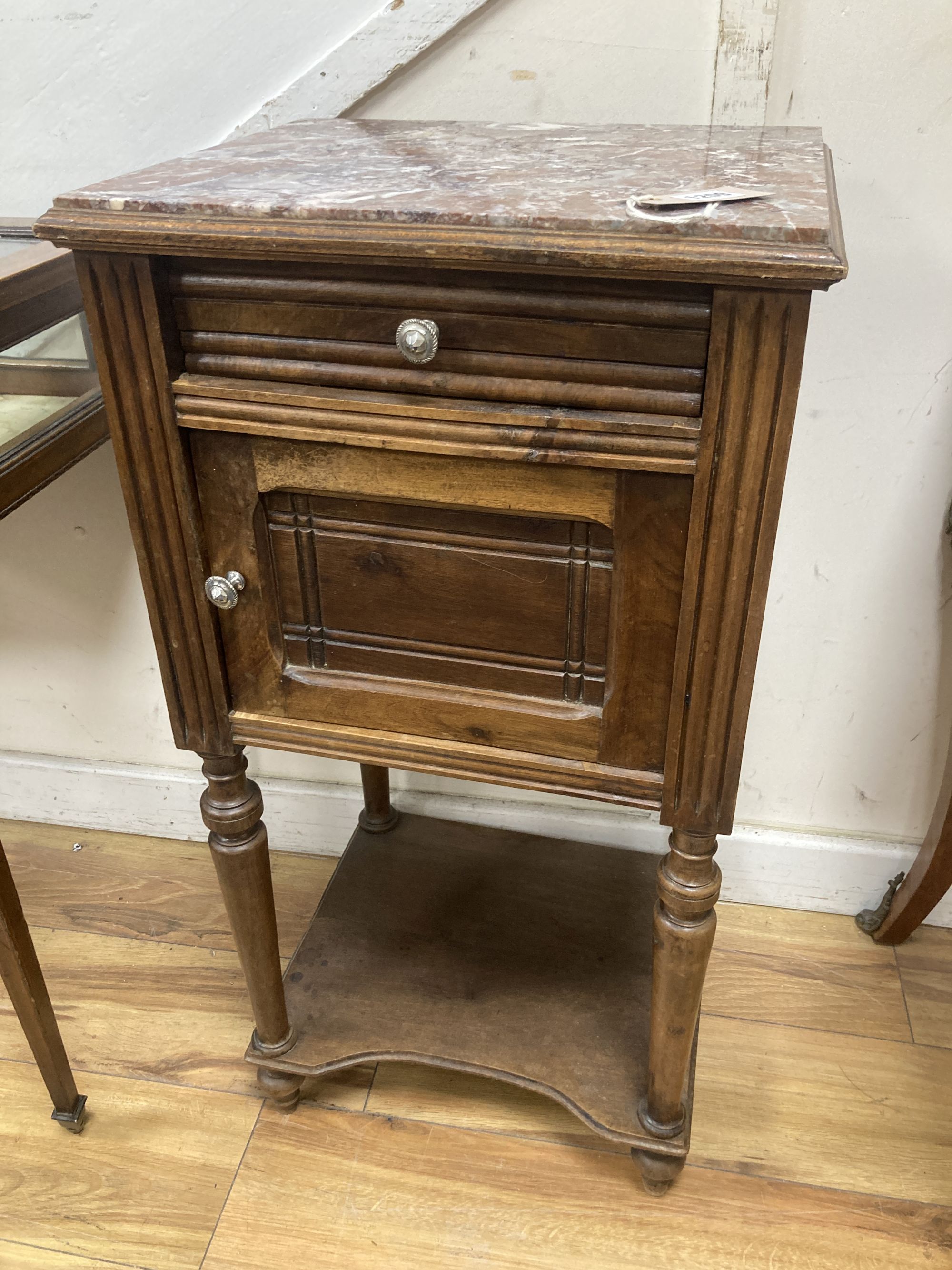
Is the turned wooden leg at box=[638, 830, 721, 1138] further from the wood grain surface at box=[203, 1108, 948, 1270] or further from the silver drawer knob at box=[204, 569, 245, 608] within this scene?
the silver drawer knob at box=[204, 569, 245, 608]

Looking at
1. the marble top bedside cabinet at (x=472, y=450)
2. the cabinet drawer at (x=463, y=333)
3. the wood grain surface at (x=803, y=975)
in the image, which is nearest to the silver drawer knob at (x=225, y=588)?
the marble top bedside cabinet at (x=472, y=450)

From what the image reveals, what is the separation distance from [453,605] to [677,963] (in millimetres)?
404

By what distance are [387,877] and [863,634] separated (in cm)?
72

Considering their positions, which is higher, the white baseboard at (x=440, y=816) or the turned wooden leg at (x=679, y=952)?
the turned wooden leg at (x=679, y=952)

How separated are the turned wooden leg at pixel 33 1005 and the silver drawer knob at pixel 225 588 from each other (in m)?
0.39

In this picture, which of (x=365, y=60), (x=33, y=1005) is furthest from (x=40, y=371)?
(x=33, y=1005)

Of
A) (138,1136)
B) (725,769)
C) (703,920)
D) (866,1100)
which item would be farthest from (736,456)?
(138,1136)

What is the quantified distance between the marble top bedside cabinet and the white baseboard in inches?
19.2

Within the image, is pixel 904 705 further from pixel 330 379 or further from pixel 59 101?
pixel 59 101

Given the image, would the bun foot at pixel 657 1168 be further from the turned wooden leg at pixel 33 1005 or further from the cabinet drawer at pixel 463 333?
the cabinet drawer at pixel 463 333

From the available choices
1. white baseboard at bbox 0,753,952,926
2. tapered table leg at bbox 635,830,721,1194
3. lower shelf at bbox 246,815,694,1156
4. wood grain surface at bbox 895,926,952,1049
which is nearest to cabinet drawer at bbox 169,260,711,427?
tapered table leg at bbox 635,830,721,1194

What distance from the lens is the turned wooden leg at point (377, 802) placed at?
57.9 inches

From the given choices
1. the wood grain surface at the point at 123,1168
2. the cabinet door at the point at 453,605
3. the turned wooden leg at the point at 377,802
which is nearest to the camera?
the cabinet door at the point at 453,605

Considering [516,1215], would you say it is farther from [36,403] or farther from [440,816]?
[36,403]
